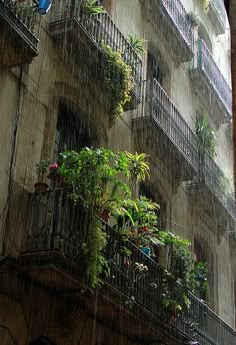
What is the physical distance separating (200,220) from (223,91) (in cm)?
436

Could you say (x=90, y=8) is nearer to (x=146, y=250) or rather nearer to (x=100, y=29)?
(x=100, y=29)

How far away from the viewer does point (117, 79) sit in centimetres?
1297

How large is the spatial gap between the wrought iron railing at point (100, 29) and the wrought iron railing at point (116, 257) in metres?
3.34

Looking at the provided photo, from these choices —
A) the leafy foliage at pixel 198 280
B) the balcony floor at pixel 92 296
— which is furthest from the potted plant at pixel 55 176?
the leafy foliage at pixel 198 280

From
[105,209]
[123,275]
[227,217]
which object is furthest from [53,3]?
[227,217]

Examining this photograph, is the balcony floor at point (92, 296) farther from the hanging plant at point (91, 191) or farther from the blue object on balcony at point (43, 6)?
the blue object on balcony at point (43, 6)

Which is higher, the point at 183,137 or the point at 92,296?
the point at 183,137

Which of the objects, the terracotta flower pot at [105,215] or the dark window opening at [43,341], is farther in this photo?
the terracotta flower pot at [105,215]

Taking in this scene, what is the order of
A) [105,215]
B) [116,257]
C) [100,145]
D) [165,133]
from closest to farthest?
[105,215]
[116,257]
[100,145]
[165,133]

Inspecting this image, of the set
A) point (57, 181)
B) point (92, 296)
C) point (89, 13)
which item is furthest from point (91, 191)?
point (89, 13)

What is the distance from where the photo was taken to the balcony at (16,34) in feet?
33.0

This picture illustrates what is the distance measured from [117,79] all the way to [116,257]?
11.2ft

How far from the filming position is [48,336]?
10680 mm

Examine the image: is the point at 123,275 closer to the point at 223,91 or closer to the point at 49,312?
the point at 49,312
